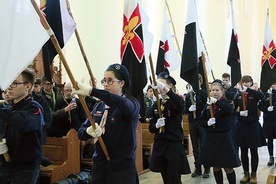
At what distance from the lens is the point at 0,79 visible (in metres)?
2.43

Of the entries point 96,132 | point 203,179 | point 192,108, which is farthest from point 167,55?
point 96,132

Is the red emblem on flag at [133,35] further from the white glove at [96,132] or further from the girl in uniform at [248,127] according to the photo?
the girl in uniform at [248,127]

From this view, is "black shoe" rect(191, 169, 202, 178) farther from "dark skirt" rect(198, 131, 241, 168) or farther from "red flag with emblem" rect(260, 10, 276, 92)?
"red flag with emblem" rect(260, 10, 276, 92)

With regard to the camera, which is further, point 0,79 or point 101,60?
point 101,60

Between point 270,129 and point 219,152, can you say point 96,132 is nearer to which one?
point 219,152

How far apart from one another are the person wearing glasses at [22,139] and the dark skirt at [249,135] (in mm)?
4020

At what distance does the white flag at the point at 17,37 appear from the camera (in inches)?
97.1

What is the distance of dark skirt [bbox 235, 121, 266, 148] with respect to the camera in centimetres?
603

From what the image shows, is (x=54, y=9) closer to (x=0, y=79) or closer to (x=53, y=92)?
(x=0, y=79)

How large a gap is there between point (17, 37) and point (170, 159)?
2585 millimetres

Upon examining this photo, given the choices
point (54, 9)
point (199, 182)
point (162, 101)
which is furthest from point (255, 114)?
point (54, 9)

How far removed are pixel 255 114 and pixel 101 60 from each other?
427cm

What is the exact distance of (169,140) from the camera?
14.8ft

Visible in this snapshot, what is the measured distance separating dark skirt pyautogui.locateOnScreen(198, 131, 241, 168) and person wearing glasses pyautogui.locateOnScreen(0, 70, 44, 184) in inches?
102
